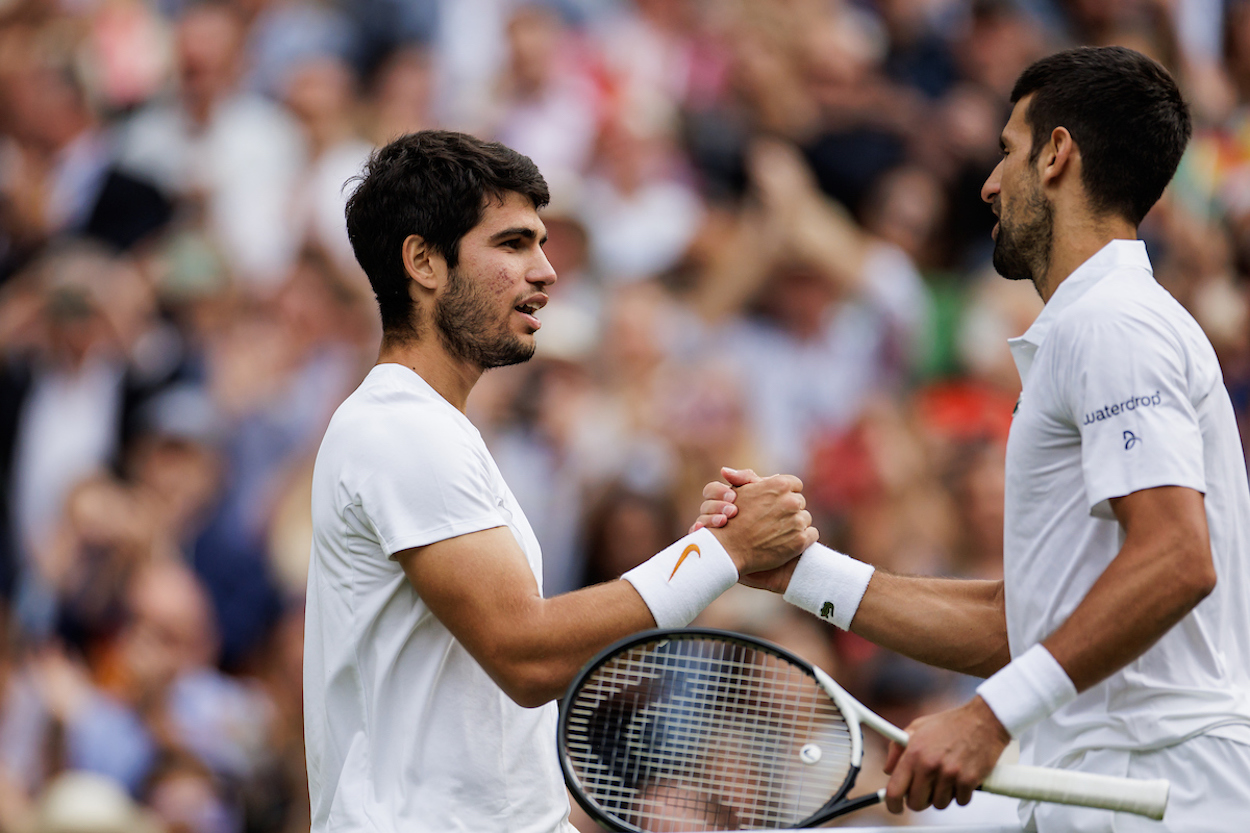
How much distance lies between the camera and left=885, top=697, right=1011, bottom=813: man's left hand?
8.14 ft

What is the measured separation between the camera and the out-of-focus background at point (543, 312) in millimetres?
5879

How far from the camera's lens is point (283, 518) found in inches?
248

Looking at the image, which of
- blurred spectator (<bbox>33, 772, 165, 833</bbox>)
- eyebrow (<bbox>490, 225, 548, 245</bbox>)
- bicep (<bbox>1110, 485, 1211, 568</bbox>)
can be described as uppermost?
eyebrow (<bbox>490, 225, 548, 245</bbox>)

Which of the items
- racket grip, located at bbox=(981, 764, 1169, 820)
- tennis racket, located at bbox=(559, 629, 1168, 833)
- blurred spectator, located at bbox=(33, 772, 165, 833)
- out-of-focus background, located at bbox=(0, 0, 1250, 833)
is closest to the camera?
racket grip, located at bbox=(981, 764, 1169, 820)

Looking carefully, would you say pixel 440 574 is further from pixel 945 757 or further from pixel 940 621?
pixel 940 621

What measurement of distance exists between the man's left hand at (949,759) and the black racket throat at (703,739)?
12cm

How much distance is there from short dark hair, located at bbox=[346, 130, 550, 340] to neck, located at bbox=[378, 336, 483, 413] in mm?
39

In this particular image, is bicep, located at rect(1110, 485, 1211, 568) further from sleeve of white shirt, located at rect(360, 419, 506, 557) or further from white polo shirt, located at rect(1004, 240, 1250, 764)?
sleeve of white shirt, located at rect(360, 419, 506, 557)

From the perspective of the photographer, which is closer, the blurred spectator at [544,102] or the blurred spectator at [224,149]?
Result: the blurred spectator at [224,149]

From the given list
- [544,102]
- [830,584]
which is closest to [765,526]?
[830,584]

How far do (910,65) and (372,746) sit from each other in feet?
21.6

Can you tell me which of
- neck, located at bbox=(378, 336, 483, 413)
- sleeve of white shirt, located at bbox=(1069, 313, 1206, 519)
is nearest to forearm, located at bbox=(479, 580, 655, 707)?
neck, located at bbox=(378, 336, 483, 413)

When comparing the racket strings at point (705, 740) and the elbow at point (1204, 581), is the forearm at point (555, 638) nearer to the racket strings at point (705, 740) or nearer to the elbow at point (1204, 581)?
the racket strings at point (705, 740)

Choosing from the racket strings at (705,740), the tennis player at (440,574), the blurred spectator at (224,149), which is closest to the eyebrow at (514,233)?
the tennis player at (440,574)
